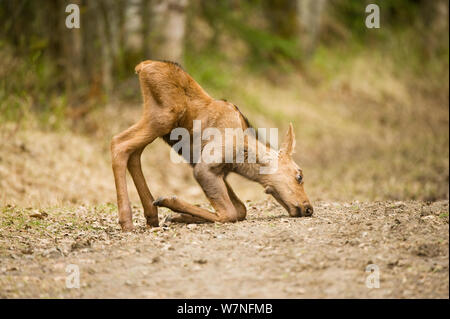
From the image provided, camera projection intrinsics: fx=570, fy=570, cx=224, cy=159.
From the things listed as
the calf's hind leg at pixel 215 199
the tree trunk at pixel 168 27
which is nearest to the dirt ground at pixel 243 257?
the calf's hind leg at pixel 215 199

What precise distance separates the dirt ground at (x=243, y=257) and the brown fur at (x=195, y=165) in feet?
0.73

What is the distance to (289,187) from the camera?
6.73 metres

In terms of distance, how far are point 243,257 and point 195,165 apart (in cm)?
201

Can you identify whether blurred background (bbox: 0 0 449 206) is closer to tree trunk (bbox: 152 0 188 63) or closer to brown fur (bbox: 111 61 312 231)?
A: tree trunk (bbox: 152 0 188 63)

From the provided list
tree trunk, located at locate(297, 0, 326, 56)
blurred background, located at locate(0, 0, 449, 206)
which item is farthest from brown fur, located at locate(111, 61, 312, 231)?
tree trunk, located at locate(297, 0, 326, 56)

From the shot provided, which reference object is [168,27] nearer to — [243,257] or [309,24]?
[309,24]

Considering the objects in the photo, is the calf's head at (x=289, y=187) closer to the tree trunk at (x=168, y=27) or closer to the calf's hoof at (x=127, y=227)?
the calf's hoof at (x=127, y=227)

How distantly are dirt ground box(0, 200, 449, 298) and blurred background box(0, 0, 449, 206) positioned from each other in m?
3.09

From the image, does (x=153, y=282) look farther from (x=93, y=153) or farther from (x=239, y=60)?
(x=239, y=60)

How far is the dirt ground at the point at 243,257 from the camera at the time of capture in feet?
14.1

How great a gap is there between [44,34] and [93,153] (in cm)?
315

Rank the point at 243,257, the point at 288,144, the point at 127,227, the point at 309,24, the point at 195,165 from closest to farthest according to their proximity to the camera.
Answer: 1. the point at 243,257
2. the point at 127,227
3. the point at 195,165
4. the point at 288,144
5. the point at 309,24

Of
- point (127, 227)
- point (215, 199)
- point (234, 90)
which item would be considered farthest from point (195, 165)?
point (234, 90)

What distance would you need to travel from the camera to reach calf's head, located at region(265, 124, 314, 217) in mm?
6637
